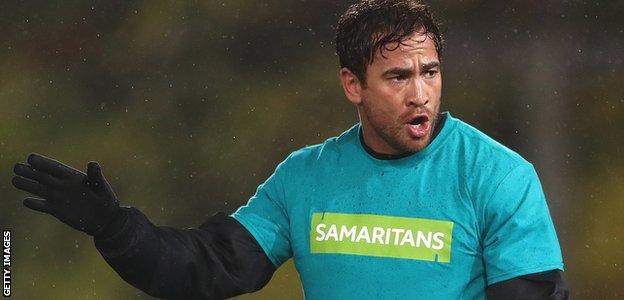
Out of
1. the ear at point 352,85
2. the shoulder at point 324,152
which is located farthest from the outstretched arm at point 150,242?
the ear at point 352,85

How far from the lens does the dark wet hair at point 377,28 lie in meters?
2.81

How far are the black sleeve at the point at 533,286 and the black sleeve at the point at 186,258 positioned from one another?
0.56m

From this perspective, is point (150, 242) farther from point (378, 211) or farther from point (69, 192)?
point (378, 211)

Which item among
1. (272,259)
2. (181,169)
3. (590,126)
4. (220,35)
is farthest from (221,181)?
(272,259)

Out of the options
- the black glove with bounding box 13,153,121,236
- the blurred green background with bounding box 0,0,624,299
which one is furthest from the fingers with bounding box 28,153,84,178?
the blurred green background with bounding box 0,0,624,299

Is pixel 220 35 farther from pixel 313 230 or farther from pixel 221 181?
pixel 313 230

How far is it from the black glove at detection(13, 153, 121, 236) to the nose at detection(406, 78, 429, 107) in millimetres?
619

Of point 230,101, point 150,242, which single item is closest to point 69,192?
point 150,242

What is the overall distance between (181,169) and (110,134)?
0.39 metres

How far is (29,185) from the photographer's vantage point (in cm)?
274

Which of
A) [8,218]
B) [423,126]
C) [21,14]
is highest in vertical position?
[21,14]

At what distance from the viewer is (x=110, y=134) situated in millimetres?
6609

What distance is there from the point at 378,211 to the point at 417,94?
26cm

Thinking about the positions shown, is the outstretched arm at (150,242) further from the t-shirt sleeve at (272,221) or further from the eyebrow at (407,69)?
the eyebrow at (407,69)
